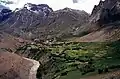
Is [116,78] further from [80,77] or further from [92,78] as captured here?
[80,77]

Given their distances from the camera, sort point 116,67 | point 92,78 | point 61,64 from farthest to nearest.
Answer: point 61,64, point 116,67, point 92,78

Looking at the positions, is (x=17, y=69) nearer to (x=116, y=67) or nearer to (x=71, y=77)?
(x=71, y=77)

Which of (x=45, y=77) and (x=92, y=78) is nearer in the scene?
(x=92, y=78)

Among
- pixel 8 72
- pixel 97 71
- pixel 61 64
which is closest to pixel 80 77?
pixel 97 71

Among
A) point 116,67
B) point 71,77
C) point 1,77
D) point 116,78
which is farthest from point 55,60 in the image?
point 116,78

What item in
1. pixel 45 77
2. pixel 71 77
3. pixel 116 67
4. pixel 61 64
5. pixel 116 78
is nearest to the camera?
pixel 116 78

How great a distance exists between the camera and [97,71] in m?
111

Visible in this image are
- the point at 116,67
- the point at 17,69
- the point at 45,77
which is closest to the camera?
the point at 116,67

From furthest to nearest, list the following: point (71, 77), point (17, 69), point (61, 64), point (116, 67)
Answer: point (17, 69) < point (61, 64) < point (71, 77) < point (116, 67)

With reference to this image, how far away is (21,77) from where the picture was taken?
165 m

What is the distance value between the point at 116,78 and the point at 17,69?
380 feet

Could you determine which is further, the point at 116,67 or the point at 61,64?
the point at 61,64

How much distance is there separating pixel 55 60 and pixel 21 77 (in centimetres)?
2248

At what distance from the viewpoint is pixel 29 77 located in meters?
165
